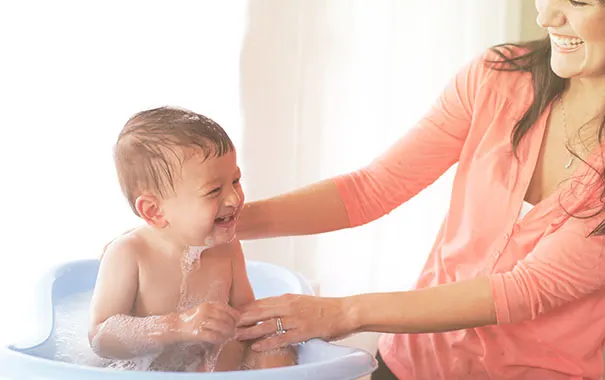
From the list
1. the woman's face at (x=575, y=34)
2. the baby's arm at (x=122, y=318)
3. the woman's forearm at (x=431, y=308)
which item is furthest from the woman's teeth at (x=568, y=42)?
the baby's arm at (x=122, y=318)

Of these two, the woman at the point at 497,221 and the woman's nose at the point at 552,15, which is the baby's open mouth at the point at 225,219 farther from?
the woman's nose at the point at 552,15

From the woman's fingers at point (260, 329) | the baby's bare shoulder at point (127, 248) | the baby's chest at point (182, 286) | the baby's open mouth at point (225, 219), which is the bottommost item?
the woman's fingers at point (260, 329)

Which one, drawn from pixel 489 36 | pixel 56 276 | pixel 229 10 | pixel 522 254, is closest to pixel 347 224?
pixel 522 254

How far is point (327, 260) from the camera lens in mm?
2389

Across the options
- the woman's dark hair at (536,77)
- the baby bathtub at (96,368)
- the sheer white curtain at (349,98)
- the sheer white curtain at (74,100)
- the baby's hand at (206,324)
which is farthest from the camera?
the sheer white curtain at (349,98)

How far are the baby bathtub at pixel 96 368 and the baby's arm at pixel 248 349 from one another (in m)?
0.03

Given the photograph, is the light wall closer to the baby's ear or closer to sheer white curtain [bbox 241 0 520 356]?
sheer white curtain [bbox 241 0 520 356]

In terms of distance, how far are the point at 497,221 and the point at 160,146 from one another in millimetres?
589

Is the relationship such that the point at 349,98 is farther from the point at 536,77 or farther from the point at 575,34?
the point at 575,34

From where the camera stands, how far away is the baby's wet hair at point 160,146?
124cm

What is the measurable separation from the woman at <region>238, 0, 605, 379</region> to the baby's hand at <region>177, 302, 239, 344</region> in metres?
0.06

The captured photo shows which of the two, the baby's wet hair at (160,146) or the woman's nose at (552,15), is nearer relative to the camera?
the baby's wet hair at (160,146)

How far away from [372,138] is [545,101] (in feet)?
2.91

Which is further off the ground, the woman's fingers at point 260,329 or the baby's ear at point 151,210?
the baby's ear at point 151,210
